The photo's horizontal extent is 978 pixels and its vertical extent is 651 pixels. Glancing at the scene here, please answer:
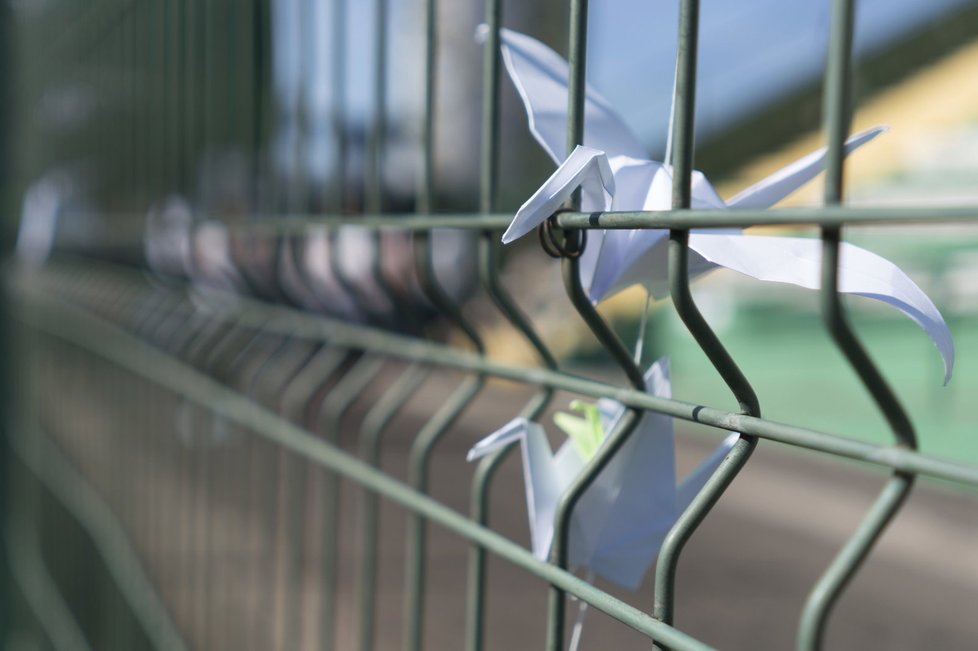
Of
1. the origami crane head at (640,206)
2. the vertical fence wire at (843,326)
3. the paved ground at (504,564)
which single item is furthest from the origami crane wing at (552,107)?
the paved ground at (504,564)

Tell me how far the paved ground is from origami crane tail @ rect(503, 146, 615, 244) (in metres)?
0.63

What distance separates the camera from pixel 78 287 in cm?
272

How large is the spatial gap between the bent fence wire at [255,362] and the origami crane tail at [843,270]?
3cm

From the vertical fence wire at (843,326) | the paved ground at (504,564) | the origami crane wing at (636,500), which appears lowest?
the paved ground at (504,564)

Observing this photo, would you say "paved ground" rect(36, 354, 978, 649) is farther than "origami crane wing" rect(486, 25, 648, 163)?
Yes

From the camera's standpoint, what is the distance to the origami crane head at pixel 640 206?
507mm

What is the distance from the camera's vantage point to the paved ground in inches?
69.0

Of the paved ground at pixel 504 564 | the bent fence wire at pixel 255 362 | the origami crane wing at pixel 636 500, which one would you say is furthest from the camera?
the paved ground at pixel 504 564

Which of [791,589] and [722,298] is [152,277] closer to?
[791,589]

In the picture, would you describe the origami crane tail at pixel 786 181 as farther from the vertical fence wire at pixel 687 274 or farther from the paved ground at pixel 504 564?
the paved ground at pixel 504 564

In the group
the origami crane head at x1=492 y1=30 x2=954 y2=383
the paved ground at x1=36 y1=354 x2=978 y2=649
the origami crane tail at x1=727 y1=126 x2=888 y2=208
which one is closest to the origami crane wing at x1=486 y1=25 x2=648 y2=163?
the origami crane head at x1=492 y1=30 x2=954 y2=383

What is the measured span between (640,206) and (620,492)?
0.61ft

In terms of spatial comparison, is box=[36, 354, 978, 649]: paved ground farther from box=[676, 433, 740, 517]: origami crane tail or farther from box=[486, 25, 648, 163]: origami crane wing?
box=[486, 25, 648, 163]: origami crane wing

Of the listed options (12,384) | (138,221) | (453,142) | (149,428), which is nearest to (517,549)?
(149,428)
